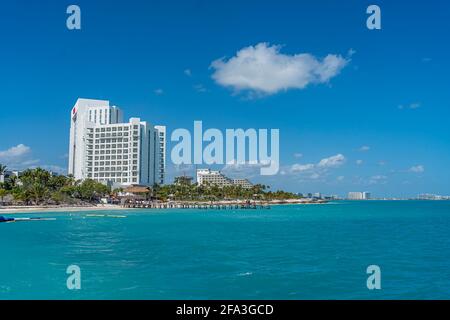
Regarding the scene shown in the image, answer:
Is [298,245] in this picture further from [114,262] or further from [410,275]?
[114,262]

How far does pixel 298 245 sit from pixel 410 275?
48.7 feet

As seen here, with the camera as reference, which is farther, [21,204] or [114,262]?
[21,204]

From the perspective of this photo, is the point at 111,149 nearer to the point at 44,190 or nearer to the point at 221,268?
the point at 44,190

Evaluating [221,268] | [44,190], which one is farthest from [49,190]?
[221,268]

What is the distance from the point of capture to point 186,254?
33875 millimetres

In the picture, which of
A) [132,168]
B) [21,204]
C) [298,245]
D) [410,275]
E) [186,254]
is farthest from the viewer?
[132,168]

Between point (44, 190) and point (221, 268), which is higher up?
point (44, 190)

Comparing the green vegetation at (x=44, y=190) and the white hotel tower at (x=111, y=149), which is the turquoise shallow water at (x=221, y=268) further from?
the white hotel tower at (x=111, y=149)

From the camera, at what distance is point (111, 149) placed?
18838 cm

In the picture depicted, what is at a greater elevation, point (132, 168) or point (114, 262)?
point (132, 168)

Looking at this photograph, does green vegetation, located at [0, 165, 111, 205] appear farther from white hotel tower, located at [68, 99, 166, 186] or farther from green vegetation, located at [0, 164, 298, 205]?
white hotel tower, located at [68, 99, 166, 186]

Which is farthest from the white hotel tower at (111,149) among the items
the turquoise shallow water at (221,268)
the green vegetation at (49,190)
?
the turquoise shallow water at (221,268)

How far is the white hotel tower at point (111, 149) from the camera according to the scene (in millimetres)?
185750
